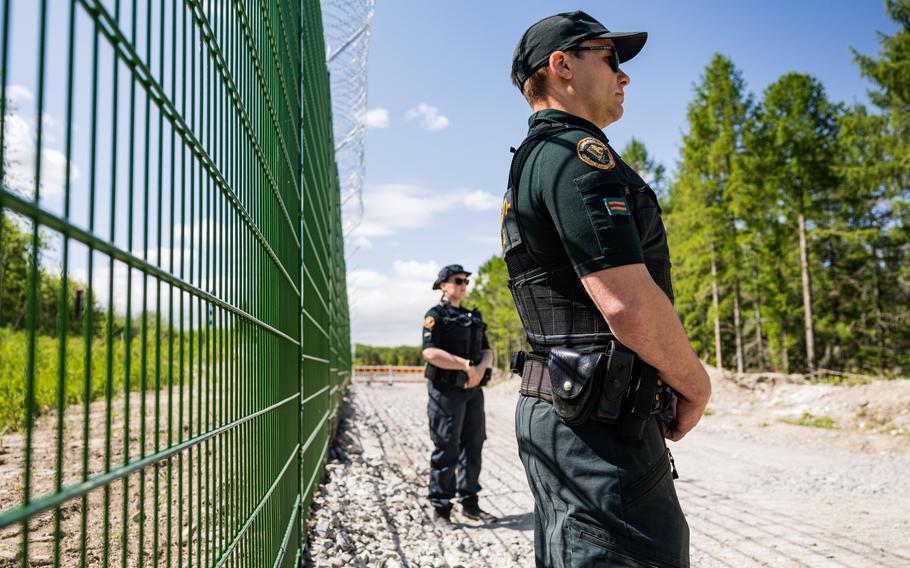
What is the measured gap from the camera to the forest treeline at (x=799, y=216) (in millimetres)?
26297

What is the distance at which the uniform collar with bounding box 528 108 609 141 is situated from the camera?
209 centimetres

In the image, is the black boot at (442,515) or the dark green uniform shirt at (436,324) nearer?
the black boot at (442,515)

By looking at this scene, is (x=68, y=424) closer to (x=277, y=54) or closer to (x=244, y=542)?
(x=244, y=542)

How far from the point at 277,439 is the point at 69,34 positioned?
241 centimetres

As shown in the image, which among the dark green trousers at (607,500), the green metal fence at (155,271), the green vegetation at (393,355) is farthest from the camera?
the green vegetation at (393,355)

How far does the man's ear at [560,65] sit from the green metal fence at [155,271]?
0.98 meters

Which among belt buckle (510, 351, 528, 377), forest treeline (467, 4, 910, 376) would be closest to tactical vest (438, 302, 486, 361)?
belt buckle (510, 351, 528, 377)

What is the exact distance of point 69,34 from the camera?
2.68 ft

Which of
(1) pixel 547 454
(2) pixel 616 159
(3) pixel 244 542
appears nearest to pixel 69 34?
(2) pixel 616 159

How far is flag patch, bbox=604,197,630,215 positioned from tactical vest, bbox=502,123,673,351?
6 centimetres

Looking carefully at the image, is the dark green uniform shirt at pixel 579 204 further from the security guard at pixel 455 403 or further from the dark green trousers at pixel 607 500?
the security guard at pixel 455 403

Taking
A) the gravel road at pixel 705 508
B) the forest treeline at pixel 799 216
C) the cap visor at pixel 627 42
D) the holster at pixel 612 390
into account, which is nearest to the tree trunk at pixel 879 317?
the forest treeline at pixel 799 216

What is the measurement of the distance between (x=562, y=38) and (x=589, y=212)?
69 cm

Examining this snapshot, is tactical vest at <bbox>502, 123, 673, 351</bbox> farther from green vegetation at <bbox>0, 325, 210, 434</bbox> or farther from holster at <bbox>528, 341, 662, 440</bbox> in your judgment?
green vegetation at <bbox>0, 325, 210, 434</bbox>
